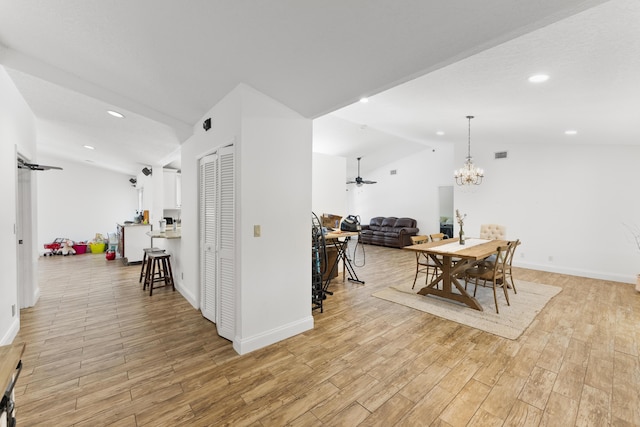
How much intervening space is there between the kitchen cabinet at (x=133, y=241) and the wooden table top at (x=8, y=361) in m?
6.09

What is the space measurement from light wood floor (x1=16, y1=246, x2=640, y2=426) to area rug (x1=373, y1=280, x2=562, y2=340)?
0.14 meters

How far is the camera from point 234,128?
2701 mm

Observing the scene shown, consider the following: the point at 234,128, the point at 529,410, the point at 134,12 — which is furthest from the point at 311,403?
the point at 134,12

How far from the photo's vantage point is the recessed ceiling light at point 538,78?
2676mm

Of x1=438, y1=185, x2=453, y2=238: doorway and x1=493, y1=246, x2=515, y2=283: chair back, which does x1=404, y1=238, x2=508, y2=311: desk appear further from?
x1=438, y1=185, x2=453, y2=238: doorway

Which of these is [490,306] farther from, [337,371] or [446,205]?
[446,205]

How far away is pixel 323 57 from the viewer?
204 cm

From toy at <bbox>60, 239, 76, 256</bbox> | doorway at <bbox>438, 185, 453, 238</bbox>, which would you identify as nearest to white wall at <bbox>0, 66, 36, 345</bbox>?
toy at <bbox>60, 239, 76, 256</bbox>

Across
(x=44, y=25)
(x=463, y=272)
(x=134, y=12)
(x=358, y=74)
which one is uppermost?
(x=44, y=25)

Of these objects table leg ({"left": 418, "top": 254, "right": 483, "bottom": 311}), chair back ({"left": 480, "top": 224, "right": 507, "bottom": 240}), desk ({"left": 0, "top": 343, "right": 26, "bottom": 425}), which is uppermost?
chair back ({"left": 480, "top": 224, "right": 507, "bottom": 240})

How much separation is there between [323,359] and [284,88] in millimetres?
2485

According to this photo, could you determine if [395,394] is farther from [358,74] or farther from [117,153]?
[117,153]

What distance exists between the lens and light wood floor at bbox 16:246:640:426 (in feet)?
6.10

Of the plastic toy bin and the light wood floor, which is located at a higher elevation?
the plastic toy bin
